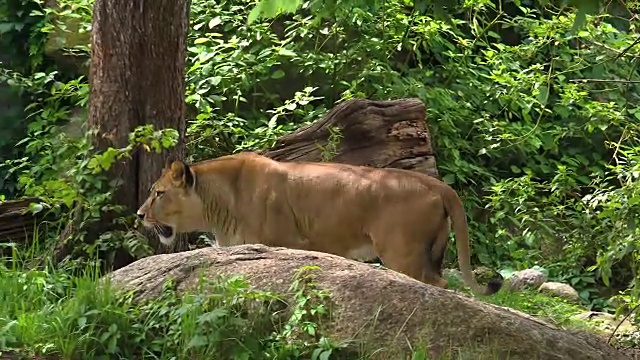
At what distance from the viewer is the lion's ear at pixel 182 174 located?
24.5ft

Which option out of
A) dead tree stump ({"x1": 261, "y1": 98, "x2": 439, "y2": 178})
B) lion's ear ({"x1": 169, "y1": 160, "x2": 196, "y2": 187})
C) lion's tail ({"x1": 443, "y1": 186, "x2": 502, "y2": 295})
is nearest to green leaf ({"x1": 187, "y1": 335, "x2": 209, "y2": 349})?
lion's ear ({"x1": 169, "y1": 160, "x2": 196, "y2": 187})

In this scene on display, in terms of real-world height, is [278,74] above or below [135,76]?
below

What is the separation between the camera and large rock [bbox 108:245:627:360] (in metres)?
4.97

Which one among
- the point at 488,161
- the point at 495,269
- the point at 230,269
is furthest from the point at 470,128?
the point at 230,269

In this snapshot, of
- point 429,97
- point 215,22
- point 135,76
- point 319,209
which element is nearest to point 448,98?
point 429,97

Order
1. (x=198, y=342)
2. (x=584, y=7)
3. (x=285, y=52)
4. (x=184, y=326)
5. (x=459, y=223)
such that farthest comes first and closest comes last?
(x=285, y=52)
(x=459, y=223)
(x=184, y=326)
(x=198, y=342)
(x=584, y=7)

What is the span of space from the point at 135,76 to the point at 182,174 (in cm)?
80

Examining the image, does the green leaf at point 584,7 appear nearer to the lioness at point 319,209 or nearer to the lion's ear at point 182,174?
the lioness at point 319,209

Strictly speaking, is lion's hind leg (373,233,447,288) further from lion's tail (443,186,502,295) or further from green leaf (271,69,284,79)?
green leaf (271,69,284,79)

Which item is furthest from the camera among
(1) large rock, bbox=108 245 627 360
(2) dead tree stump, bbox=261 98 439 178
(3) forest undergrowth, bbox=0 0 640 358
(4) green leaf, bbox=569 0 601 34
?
(3) forest undergrowth, bbox=0 0 640 358

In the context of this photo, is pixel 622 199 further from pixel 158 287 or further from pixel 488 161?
pixel 488 161

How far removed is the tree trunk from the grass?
235cm

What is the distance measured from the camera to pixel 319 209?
299 inches

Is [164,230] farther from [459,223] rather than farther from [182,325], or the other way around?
[182,325]
